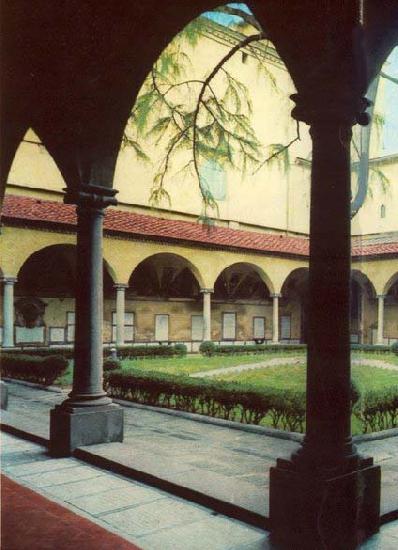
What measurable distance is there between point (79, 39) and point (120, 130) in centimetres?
107

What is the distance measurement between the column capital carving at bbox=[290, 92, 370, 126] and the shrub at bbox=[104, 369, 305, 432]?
5102 mm

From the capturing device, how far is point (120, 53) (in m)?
5.55

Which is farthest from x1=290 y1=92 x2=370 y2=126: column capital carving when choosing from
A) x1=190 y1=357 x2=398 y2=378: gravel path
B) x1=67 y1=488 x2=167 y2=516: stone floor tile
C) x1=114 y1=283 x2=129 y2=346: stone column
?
x1=114 y1=283 x2=129 y2=346: stone column

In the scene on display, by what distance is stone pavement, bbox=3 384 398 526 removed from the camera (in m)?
4.42

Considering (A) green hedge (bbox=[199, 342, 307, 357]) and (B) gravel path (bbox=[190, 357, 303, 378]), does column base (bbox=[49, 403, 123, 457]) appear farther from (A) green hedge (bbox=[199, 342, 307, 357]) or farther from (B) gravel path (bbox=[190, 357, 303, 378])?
(A) green hedge (bbox=[199, 342, 307, 357])

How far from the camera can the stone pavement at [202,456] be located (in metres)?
4.42

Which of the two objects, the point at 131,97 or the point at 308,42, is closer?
the point at 308,42

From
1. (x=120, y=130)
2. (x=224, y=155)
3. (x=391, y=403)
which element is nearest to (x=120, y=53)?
(x=120, y=130)

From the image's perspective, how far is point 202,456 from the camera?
621 centimetres

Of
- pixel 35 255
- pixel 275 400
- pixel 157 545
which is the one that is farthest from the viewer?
pixel 35 255

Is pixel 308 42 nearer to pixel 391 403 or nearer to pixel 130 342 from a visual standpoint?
pixel 391 403

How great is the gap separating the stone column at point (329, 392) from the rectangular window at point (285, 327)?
82.9ft

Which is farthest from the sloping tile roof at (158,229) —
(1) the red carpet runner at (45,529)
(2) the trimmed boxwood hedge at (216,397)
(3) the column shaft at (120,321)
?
(1) the red carpet runner at (45,529)

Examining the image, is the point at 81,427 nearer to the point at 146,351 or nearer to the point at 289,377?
the point at 289,377
